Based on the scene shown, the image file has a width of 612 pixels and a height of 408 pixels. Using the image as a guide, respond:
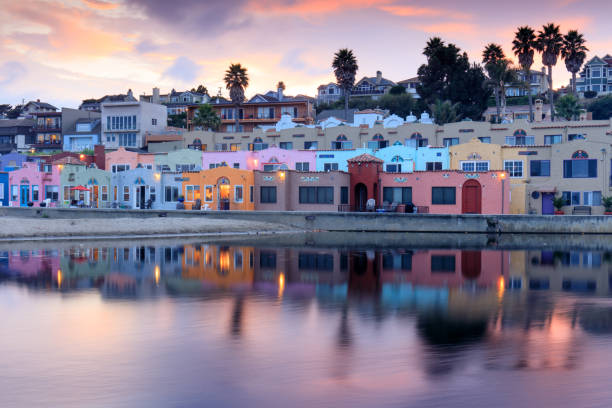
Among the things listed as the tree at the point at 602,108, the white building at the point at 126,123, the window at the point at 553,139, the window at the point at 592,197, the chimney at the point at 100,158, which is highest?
the tree at the point at 602,108

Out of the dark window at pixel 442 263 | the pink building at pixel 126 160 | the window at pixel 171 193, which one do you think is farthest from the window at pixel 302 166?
the dark window at pixel 442 263

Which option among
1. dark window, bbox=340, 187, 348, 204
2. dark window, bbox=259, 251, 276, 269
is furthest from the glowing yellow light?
dark window, bbox=340, 187, 348, 204

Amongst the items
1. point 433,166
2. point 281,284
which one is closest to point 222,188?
point 433,166

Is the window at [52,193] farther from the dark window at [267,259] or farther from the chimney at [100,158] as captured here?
the dark window at [267,259]

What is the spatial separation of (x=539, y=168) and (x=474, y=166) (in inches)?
241

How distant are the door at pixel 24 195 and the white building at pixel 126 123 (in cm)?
2865

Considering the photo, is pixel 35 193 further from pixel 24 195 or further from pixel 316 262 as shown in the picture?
pixel 316 262

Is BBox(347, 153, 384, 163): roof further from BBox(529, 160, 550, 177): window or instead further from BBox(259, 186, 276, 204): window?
BBox(529, 160, 550, 177): window

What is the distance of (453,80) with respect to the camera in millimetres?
102312

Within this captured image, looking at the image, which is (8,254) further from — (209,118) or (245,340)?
(209,118)

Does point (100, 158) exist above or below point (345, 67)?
below

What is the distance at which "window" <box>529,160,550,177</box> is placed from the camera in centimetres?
6088

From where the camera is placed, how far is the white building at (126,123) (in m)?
99.4

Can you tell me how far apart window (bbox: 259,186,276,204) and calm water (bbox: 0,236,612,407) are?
2598 centimetres
